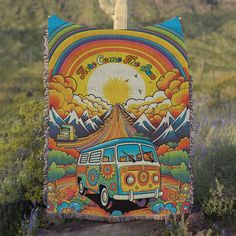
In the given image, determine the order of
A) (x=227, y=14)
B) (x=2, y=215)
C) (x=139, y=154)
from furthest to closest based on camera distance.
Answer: (x=227, y=14)
(x=2, y=215)
(x=139, y=154)

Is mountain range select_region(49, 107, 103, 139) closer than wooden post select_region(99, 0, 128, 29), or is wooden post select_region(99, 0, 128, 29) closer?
mountain range select_region(49, 107, 103, 139)

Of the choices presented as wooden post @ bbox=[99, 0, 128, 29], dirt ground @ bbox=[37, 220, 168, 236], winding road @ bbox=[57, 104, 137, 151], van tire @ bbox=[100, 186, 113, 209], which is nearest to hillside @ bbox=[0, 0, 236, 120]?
wooden post @ bbox=[99, 0, 128, 29]

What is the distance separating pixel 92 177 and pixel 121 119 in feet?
2.15

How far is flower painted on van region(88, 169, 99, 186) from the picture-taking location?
521cm

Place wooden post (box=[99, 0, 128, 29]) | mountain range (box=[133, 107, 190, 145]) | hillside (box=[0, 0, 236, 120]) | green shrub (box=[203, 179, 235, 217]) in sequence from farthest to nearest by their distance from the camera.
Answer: hillside (box=[0, 0, 236, 120])
wooden post (box=[99, 0, 128, 29])
mountain range (box=[133, 107, 190, 145])
green shrub (box=[203, 179, 235, 217])

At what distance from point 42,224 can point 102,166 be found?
95 cm

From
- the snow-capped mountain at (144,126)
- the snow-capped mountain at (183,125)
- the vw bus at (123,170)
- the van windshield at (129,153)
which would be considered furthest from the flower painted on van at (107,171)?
the snow-capped mountain at (183,125)

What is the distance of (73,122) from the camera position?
5223 millimetres

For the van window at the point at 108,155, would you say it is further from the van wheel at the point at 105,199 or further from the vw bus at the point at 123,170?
the van wheel at the point at 105,199

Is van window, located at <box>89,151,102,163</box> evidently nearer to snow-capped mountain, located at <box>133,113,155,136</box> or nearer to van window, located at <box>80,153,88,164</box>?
van window, located at <box>80,153,88,164</box>

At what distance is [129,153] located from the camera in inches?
204

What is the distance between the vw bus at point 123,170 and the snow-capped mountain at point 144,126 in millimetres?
93

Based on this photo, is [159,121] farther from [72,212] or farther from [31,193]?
[31,193]

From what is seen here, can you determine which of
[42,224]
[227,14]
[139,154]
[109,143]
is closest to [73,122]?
[109,143]
